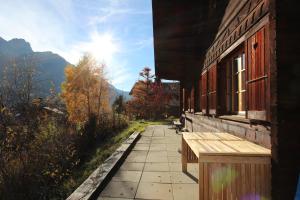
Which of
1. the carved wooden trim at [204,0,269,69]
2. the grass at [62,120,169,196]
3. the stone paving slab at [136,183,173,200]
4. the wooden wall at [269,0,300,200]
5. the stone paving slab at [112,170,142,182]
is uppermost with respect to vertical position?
the carved wooden trim at [204,0,269,69]

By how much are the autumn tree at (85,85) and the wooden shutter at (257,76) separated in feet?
83.1

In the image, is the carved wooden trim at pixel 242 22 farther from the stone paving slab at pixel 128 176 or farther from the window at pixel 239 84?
the stone paving slab at pixel 128 176

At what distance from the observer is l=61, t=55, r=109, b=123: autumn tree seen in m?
30.3

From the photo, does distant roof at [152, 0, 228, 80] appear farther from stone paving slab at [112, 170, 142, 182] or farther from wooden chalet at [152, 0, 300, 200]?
stone paving slab at [112, 170, 142, 182]

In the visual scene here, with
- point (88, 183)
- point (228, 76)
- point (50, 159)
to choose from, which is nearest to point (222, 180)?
point (88, 183)

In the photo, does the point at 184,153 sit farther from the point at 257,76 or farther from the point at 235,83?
the point at 257,76

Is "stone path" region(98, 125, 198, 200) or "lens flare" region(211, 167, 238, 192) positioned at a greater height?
"lens flare" region(211, 167, 238, 192)

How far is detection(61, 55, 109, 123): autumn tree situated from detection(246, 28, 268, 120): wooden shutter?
997 inches

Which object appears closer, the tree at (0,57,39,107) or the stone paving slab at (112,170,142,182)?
the stone paving slab at (112,170,142,182)

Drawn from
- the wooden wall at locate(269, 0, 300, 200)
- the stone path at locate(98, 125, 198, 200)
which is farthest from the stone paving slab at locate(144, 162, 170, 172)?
the wooden wall at locate(269, 0, 300, 200)

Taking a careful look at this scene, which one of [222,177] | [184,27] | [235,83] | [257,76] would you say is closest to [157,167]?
[235,83]

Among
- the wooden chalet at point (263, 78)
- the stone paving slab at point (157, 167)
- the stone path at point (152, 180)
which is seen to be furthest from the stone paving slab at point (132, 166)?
the wooden chalet at point (263, 78)

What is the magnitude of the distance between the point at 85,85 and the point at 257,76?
106 feet

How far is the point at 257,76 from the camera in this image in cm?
332
